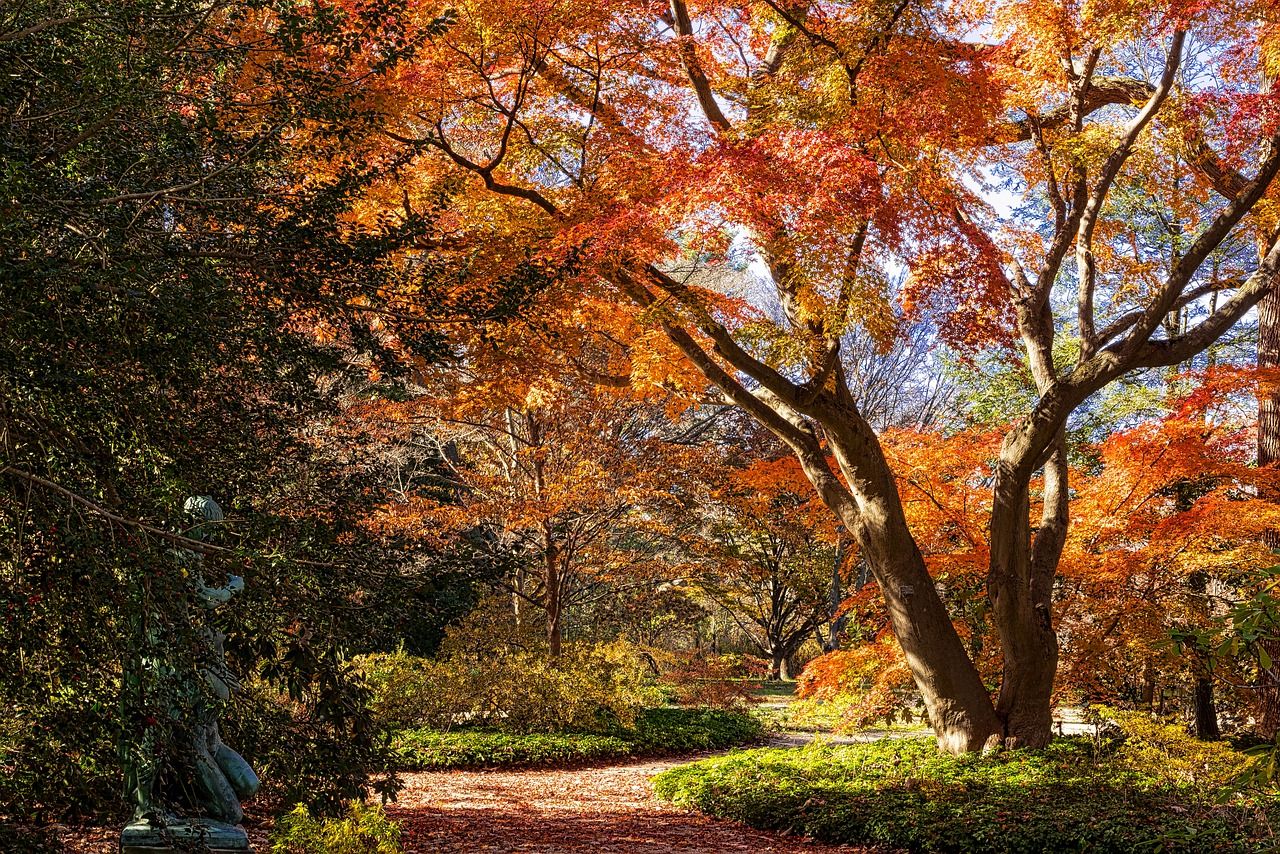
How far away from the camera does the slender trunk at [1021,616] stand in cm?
795

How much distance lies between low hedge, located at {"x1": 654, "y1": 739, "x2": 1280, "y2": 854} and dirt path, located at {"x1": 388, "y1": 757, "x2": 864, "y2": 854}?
0.87 ft

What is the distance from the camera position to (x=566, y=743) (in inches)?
425

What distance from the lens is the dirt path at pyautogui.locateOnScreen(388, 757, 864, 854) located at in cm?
674

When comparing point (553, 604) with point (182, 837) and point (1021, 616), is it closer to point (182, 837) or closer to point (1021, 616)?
point (1021, 616)

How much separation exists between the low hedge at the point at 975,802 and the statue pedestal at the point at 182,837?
451 centimetres

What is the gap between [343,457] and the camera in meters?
11.9

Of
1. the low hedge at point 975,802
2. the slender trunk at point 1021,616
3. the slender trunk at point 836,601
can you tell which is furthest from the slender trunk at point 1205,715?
the slender trunk at point 836,601

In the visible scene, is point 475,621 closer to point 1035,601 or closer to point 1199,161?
point 1035,601

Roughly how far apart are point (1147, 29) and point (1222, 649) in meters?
7.63

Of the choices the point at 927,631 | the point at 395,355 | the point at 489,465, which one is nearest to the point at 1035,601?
the point at 927,631

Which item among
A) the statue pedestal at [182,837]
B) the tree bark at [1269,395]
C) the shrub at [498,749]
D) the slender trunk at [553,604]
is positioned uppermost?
the tree bark at [1269,395]

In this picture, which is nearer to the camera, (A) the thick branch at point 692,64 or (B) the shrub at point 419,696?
(A) the thick branch at point 692,64

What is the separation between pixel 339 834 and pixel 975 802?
14.8 ft

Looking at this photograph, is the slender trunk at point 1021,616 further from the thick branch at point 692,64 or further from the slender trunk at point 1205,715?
the thick branch at point 692,64
